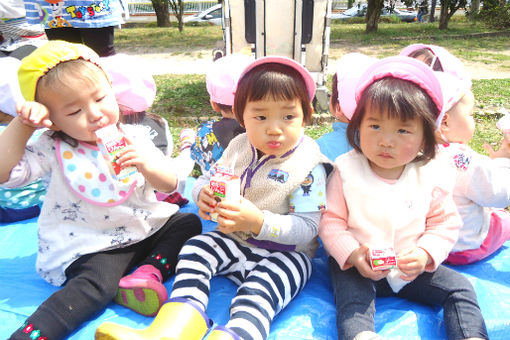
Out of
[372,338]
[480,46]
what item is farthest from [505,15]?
[372,338]

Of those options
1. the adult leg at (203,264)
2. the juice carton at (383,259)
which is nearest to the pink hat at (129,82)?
the adult leg at (203,264)

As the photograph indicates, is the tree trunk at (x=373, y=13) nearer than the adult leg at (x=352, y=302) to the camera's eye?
No

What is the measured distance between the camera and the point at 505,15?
574 inches

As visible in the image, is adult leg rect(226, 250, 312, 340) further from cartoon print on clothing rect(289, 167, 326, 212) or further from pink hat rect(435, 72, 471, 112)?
pink hat rect(435, 72, 471, 112)

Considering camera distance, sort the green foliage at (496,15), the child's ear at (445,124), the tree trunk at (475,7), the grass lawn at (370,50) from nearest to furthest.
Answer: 1. the child's ear at (445,124)
2. the grass lawn at (370,50)
3. the green foliage at (496,15)
4. the tree trunk at (475,7)

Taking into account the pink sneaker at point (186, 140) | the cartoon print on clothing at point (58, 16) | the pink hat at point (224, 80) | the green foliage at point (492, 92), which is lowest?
the green foliage at point (492, 92)

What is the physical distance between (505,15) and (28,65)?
55.8 ft

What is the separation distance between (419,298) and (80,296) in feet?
5.42

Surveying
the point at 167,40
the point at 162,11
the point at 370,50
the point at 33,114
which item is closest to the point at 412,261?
the point at 33,114

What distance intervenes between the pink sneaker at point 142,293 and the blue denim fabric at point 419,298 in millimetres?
860

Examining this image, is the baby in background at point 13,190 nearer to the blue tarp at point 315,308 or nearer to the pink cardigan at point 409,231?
the blue tarp at point 315,308

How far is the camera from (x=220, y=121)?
281 cm

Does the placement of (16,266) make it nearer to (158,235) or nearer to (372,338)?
(158,235)

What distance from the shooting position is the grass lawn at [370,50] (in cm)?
555
